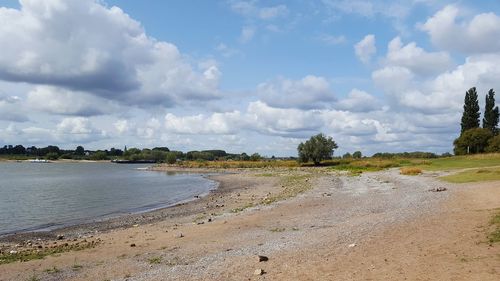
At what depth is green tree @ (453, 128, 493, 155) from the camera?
302 feet

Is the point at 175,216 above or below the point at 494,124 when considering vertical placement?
below

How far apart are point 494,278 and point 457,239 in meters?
4.46

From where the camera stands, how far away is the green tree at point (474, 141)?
302ft

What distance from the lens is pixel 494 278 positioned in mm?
10219

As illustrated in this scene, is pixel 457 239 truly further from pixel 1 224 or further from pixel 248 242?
pixel 1 224

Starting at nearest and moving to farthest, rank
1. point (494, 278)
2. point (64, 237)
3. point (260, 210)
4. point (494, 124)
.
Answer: point (494, 278) → point (64, 237) → point (260, 210) → point (494, 124)

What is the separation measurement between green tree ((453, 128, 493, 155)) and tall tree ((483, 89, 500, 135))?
13.0 metres

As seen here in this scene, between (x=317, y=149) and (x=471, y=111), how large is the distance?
39.6 metres

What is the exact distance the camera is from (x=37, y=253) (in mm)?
17406

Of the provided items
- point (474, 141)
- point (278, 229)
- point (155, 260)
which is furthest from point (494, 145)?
point (155, 260)

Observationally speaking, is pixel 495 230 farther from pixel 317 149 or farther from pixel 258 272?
pixel 317 149

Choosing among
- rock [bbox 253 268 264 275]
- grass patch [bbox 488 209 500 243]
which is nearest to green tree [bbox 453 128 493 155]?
grass patch [bbox 488 209 500 243]

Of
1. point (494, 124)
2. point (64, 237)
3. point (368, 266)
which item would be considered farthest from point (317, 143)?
point (368, 266)

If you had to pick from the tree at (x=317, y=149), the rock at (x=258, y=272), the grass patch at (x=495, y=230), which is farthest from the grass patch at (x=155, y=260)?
the tree at (x=317, y=149)
